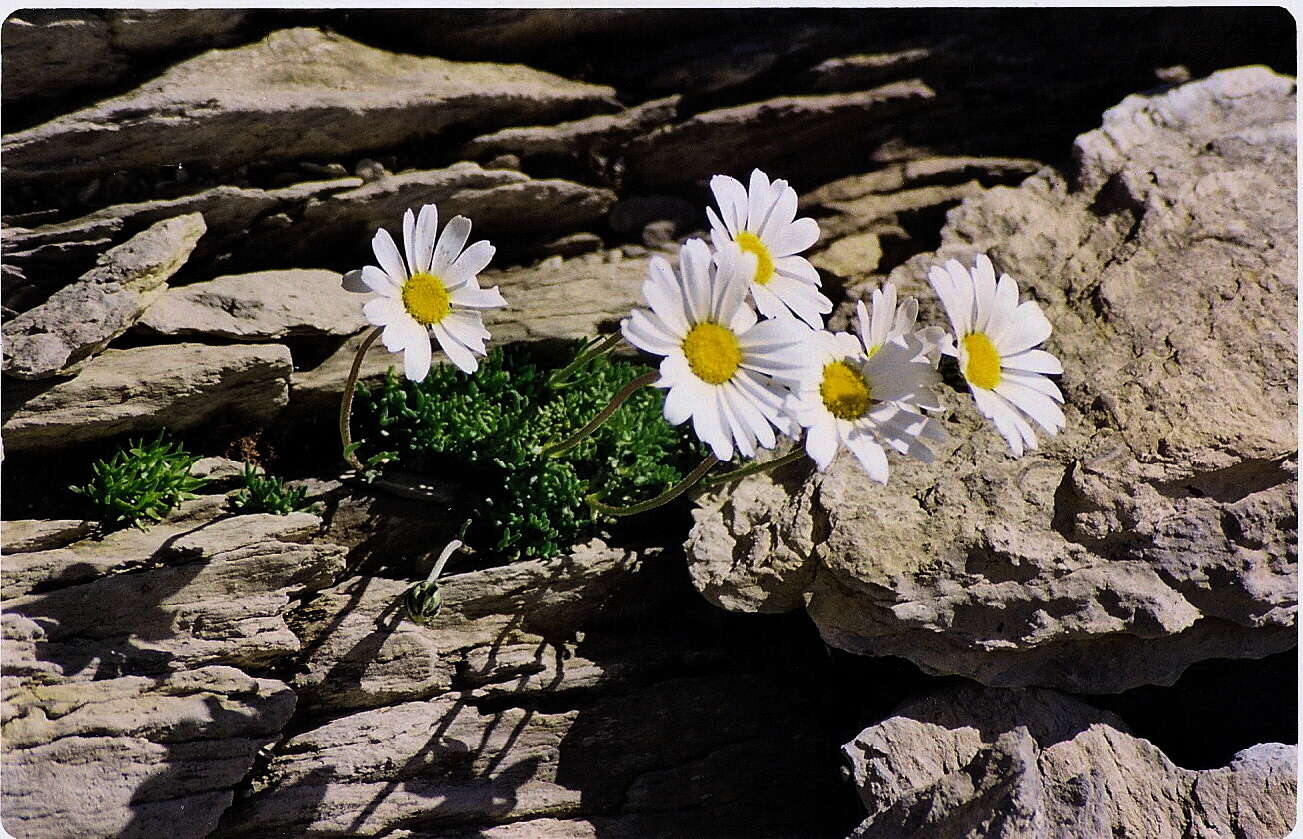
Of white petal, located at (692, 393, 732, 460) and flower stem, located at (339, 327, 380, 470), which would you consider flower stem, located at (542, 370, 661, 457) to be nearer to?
white petal, located at (692, 393, 732, 460)

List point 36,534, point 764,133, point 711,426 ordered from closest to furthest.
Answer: point 711,426 → point 36,534 → point 764,133

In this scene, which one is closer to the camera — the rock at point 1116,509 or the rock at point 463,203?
the rock at point 1116,509

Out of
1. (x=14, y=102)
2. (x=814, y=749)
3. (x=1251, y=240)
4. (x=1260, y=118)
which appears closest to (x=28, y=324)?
(x=14, y=102)

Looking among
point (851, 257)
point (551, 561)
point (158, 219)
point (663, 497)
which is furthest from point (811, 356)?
point (158, 219)

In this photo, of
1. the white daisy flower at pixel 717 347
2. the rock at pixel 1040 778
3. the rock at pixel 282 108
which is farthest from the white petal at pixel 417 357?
the rock at pixel 1040 778

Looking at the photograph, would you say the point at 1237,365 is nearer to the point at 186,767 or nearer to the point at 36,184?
the point at 186,767

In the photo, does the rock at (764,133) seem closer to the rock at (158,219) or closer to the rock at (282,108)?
the rock at (282,108)

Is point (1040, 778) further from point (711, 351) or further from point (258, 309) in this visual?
point (258, 309)
